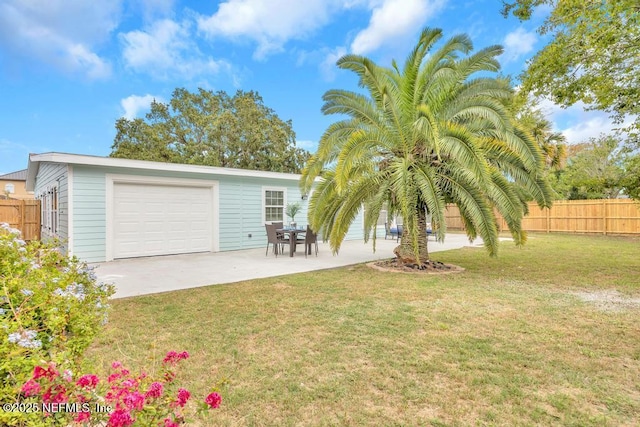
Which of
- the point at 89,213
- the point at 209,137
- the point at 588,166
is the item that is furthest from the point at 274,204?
the point at 588,166

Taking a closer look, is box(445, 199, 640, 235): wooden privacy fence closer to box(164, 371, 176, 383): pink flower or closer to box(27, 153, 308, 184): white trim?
box(27, 153, 308, 184): white trim

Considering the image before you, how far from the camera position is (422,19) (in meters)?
10.7

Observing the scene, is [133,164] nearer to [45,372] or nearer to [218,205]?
[218,205]

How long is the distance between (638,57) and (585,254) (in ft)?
19.4

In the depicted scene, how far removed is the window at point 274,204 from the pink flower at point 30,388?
10.3 m

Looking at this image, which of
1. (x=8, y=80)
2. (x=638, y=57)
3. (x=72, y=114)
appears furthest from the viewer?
(x=72, y=114)

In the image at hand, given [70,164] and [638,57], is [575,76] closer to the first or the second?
[638,57]

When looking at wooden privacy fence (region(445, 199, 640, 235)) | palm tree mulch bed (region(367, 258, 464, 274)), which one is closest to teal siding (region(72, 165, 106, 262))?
palm tree mulch bed (region(367, 258, 464, 274))

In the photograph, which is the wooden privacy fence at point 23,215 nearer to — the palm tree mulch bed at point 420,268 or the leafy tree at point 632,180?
the palm tree mulch bed at point 420,268

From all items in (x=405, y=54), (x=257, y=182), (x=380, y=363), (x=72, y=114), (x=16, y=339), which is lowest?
(x=380, y=363)

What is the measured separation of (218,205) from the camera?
10.4 m

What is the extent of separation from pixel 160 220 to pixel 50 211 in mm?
3912

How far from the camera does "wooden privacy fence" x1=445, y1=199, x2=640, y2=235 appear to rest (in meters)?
15.2

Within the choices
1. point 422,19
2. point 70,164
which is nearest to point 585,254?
point 422,19
